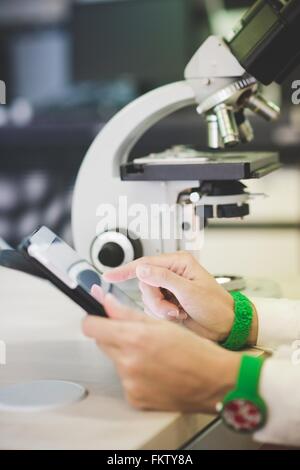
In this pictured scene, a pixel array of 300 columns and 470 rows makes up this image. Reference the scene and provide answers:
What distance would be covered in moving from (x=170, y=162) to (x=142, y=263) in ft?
1.26

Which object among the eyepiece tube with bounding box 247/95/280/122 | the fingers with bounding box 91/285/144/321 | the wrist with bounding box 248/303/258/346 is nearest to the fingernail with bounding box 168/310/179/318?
the wrist with bounding box 248/303/258/346

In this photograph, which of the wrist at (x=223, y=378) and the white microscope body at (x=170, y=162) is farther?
the white microscope body at (x=170, y=162)

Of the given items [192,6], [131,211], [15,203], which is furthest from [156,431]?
[192,6]

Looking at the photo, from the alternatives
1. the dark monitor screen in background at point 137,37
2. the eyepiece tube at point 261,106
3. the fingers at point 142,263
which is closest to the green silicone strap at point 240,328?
the fingers at point 142,263

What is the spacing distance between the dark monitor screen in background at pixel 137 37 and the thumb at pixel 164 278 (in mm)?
3355

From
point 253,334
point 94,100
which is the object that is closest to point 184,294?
point 253,334

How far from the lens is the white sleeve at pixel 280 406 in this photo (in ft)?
2.96

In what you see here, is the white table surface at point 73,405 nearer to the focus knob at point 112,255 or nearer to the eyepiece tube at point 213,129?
the focus knob at point 112,255

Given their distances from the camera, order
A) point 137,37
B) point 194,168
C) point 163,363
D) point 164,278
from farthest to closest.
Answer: point 137,37
point 194,168
point 164,278
point 163,363

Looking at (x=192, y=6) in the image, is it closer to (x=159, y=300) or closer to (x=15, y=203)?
(x=15, y=203)

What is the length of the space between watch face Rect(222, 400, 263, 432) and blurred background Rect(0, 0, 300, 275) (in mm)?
1586

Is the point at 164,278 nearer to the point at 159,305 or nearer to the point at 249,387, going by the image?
the point at 159,305

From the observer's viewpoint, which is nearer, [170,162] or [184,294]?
[184,294]

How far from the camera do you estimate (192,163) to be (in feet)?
4.90
